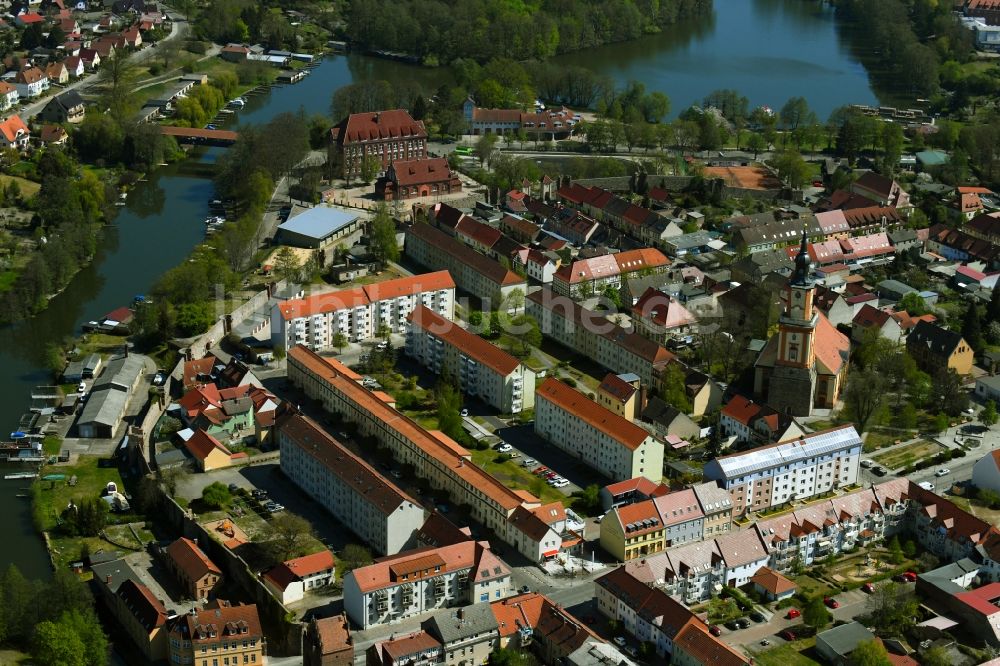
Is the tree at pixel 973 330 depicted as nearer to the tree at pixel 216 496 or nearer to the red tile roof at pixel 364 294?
the red tile roof at pixel 364 294

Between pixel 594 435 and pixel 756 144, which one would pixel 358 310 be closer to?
pixel 594 435

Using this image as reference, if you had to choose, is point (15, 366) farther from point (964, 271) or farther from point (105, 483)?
point (964, 271)

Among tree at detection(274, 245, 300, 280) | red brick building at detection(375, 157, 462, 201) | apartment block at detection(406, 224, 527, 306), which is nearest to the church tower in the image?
apartment block at detection(406, 224, 527, 306)

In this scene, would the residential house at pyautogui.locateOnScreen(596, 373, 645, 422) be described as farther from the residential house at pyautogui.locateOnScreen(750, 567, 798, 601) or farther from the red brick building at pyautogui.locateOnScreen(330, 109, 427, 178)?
Answer: the red brick building at pyautogui.locateOnScreen(330, 109, 427, 178)

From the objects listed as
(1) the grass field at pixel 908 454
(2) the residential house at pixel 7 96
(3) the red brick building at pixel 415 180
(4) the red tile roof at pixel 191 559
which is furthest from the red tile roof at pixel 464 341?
(2) the residential house at pixel 7 96

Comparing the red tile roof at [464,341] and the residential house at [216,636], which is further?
the red tile roof at [464,341]

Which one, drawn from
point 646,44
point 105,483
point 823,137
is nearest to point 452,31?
point 646,44
